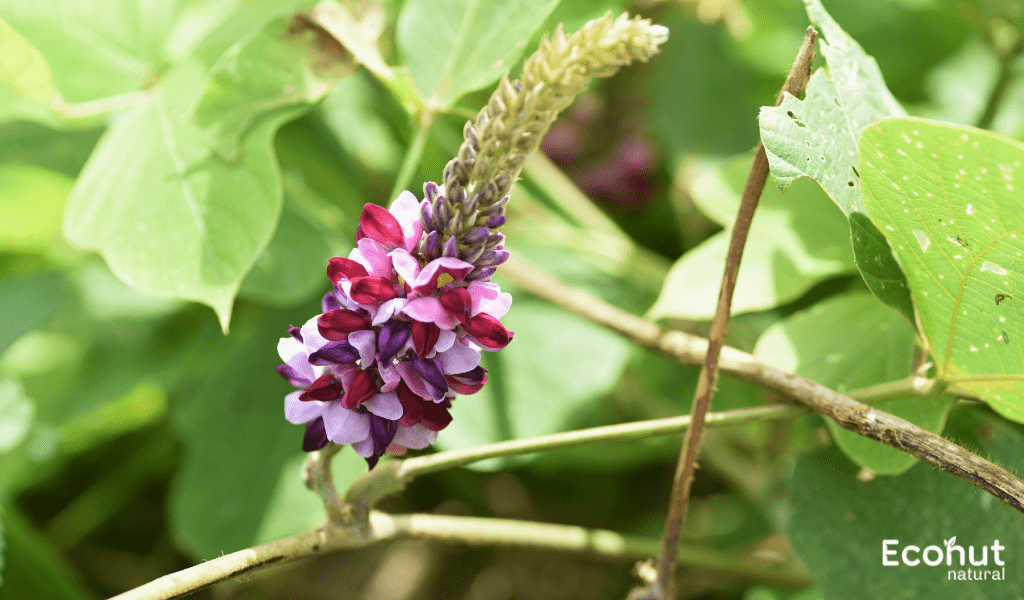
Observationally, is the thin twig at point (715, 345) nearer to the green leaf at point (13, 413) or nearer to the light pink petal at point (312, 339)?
the light pink petal at point (312, 339)

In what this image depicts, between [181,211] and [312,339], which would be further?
[181,211]

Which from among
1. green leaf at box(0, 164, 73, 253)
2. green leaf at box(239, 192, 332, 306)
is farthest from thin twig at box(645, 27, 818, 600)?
green leaf at box(0, 164, 73, 253)

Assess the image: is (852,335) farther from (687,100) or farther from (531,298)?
(687,100)

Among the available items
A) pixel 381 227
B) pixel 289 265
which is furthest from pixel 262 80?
pixel 381 227

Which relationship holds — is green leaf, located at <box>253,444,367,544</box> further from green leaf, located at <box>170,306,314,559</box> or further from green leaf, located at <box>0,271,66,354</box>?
green leaf, located at <box>0,271,66,354</box>

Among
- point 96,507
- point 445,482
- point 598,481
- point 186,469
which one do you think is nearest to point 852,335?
point 598,481

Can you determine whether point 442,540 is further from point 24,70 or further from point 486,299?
point 24,70
